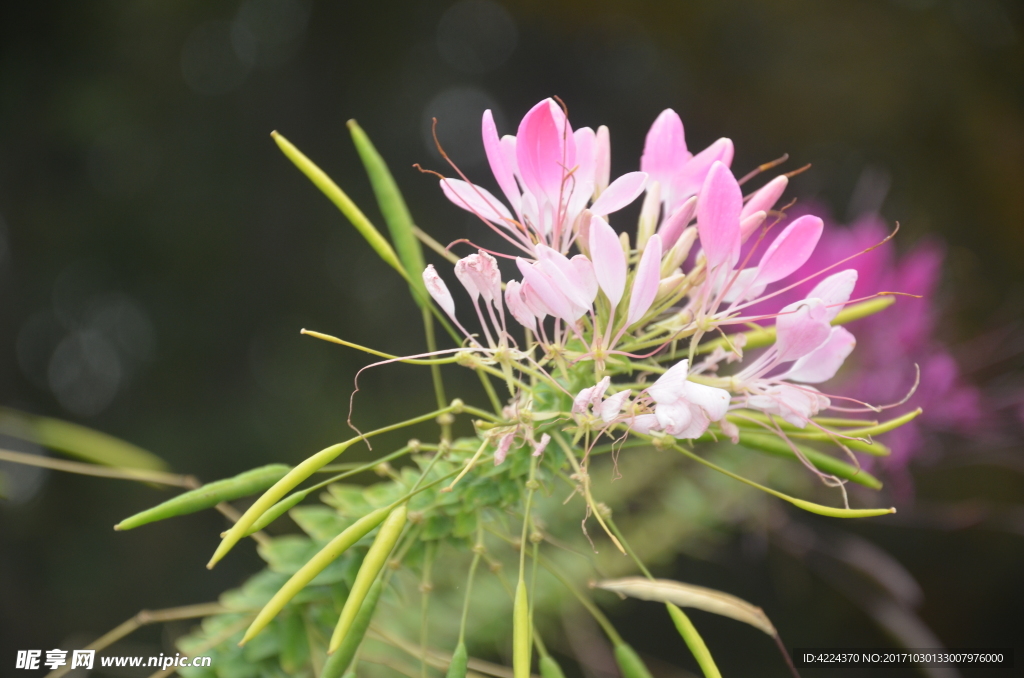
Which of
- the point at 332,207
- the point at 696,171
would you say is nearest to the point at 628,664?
the point at 696,171

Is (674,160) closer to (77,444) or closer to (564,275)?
(564,275)

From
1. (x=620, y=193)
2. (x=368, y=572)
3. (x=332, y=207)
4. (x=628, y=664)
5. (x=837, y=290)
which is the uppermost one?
(x=332, y=207)

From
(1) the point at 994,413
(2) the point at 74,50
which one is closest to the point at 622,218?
(1) the point at 994,413

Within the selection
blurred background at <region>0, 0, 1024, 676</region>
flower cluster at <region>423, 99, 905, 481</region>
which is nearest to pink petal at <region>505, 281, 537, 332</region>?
flower cluster at <region>423, 99, 905, 481</region>

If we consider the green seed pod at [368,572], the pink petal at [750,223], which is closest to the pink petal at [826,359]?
the pink petal at [750,223]

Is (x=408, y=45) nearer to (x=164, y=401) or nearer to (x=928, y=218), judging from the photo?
(x=164, y=401)

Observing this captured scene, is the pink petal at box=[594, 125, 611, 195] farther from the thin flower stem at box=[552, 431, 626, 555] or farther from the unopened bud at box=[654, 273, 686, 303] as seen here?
the thin flower stem at box=[552, 431, 626, 555]
